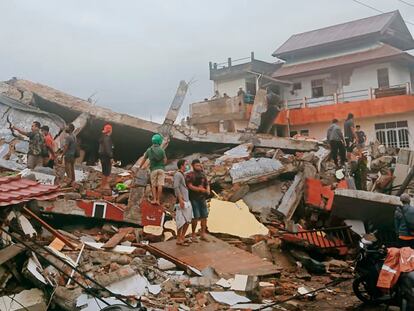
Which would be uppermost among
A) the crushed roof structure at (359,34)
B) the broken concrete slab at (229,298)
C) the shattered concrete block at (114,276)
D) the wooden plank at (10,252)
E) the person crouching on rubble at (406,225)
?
the crushed roof structure at (359,34)

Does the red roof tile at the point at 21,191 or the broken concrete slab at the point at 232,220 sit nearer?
A: the red roof tile at the point at 21,191

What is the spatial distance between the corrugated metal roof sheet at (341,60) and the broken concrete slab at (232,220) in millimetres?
19438

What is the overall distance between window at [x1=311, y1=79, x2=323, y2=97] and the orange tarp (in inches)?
90.0

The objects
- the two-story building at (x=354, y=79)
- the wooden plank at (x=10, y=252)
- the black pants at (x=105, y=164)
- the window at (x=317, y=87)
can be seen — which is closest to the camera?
the wooden plank at (x=10, y=252)

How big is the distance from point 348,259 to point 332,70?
20.2 meters

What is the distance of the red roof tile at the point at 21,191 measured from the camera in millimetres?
4457

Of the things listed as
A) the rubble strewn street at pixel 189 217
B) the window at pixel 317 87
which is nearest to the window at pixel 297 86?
the window at pixel 317 87

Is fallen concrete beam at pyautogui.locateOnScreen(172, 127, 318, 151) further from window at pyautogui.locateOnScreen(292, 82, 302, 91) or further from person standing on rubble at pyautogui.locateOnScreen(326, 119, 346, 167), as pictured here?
window at pyautogui.locateOnScreen(292, 82, 302, 91)

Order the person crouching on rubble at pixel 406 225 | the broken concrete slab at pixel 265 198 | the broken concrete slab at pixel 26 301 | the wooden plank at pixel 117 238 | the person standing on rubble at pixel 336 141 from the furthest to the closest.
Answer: the person standing on rubble at pixel 336 141
the broken concrete slab at pixel 265 198
the wooden plank at pixel 117 238
the person crouching on rubble at pixel 406 225
the broken concrete slab at pixel 26 301

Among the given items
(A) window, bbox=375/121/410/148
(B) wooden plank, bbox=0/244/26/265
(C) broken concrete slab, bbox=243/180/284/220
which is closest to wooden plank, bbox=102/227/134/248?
(B) wooden plank, bbox=0/244/26/265

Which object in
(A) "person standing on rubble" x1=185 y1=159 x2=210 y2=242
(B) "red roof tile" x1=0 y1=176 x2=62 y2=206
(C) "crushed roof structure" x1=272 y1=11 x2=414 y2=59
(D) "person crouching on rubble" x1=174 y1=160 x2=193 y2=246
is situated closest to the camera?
(B) "red roof tile" x1=0 y1=176 x2=62 y2=206

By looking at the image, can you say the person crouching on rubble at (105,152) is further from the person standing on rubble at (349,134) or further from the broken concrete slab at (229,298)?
the person standing on rubble at (349,134)

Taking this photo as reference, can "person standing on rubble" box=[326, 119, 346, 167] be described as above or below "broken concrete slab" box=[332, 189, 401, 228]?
above

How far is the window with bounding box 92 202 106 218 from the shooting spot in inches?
349
